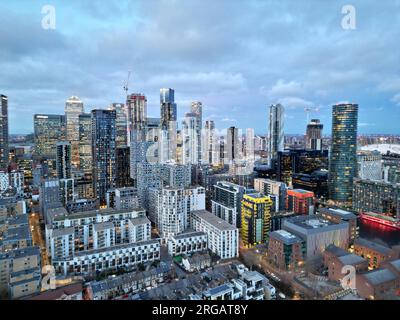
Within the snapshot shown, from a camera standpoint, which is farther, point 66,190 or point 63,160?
point 63,160

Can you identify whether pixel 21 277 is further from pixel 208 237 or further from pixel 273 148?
pixel 273 148

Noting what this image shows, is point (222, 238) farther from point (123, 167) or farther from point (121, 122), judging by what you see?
point (121, 122)

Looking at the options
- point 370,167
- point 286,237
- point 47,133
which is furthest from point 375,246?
point 47,133

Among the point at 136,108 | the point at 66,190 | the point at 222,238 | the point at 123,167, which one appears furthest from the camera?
the point at 136,108

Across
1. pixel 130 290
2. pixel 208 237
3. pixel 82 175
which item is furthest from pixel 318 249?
pixel 82 175

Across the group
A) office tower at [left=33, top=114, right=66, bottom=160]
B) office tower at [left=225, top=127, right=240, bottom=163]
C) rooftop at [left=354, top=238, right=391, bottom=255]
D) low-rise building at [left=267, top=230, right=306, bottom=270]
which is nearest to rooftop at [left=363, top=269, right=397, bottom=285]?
rooftop at [left=354, top=238, right=391, bottom=255]
